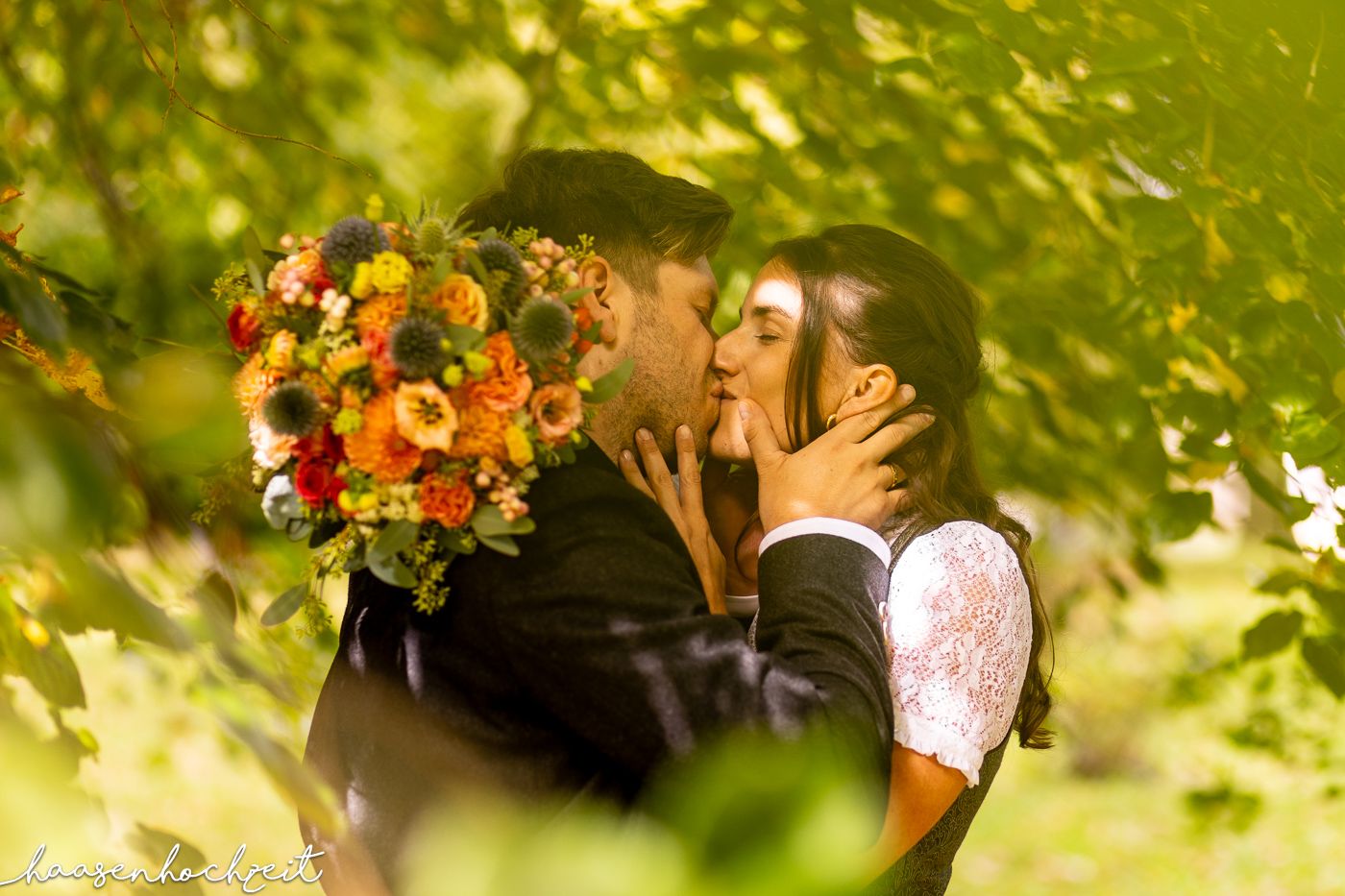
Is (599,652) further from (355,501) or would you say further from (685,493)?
(685,493)

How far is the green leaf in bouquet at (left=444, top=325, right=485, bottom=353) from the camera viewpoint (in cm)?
173

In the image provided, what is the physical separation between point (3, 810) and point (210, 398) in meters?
0.68

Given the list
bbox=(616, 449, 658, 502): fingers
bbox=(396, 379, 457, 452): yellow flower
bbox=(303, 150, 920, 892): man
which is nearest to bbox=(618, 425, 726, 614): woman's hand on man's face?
bbox=(616, 449, 658, 502): fingers

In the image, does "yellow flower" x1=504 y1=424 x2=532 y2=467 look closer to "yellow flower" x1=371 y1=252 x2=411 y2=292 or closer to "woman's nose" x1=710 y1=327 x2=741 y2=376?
"yellow flower" x1=371 y1=252 x2=411 y2=292

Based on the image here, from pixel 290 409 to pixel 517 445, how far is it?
0.32 metres

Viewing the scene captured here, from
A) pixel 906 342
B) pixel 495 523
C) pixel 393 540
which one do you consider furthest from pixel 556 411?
pixel 906 342

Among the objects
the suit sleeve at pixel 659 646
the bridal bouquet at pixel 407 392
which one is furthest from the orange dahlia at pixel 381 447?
the suit sleeve at pixel 659 646

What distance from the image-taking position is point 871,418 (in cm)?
232

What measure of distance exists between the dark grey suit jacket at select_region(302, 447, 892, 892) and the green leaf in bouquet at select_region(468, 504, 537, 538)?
0.16ft

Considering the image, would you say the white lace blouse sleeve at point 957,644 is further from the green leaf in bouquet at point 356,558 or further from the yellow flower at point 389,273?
the yellow flower at point 389,273

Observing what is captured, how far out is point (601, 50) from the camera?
4305 millimetres

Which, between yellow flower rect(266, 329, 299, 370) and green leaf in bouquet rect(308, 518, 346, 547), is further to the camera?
green leaf in bouquet rect(308, 518, 346, 547)

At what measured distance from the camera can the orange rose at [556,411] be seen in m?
1.82

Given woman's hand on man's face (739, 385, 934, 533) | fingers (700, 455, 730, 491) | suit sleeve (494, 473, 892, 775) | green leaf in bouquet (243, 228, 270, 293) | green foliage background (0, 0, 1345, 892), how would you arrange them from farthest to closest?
fingers (700, 455, 730, 491) → woman's hand on man's face (739, 385, 934, 533) → green leaf in bouquet (243, 228, 270, 293) → suit sleeve (494, 473, 892, 775) → green foliage background (0, 0, 1345, 892)
